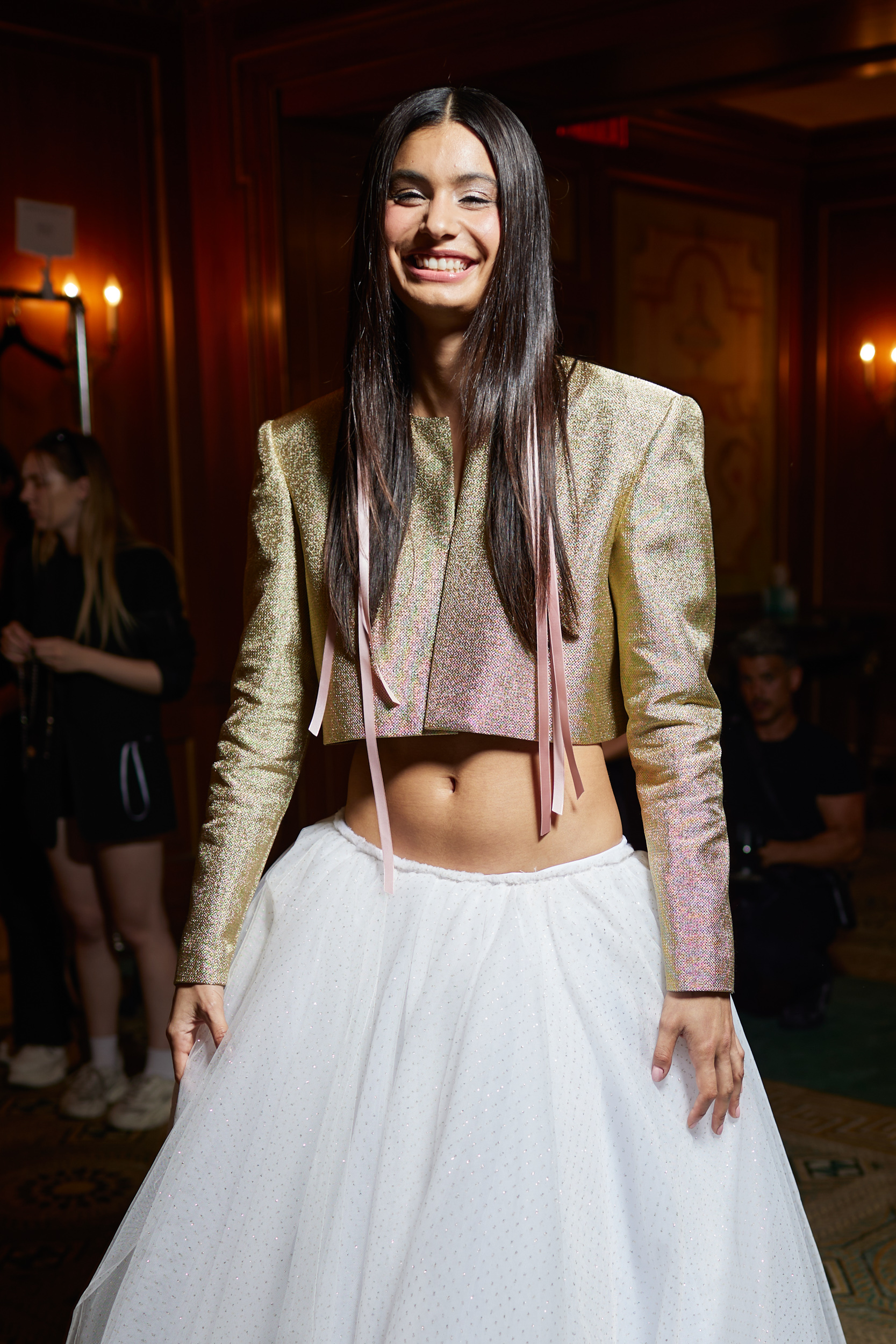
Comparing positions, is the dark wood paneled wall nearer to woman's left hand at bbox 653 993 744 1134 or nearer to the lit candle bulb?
woman's left hand at bbox 653 993 744 1134

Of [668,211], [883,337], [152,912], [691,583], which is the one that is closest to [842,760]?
[152,912]

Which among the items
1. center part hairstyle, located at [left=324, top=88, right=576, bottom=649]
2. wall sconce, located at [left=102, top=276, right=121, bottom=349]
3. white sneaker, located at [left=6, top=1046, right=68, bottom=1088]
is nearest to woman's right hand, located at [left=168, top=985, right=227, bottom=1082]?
center part hairstyle, located at [left=324, top=88, right=576, bottom=649]

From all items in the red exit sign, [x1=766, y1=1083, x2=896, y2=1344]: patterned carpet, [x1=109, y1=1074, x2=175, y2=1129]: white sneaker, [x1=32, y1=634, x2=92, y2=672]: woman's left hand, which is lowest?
[x1=766, y1=1083, x2=896, y2=1344]: patterned carpet

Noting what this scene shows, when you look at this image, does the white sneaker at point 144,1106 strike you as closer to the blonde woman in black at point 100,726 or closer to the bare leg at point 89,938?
the blonde woman in black at point 100,726

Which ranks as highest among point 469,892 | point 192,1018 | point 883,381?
point 883,381

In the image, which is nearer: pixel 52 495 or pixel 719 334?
pixel 52 495

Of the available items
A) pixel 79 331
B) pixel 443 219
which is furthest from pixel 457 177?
pixel 79 331

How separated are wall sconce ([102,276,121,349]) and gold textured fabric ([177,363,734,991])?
107 inches

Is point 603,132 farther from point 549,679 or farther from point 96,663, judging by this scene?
point 549,679

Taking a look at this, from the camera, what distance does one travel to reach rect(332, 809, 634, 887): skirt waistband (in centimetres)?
133

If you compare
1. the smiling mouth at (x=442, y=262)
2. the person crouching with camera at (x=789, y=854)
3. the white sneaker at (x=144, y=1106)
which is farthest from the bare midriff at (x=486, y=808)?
the person crouching with camera at (x=789, y=854)

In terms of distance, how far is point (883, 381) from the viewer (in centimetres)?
622

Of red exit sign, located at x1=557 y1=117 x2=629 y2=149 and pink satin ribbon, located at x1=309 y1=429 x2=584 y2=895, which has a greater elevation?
red exit sign, located at x1=557 y1=117 x2=629 y2=149

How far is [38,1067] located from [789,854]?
6.49 feet
